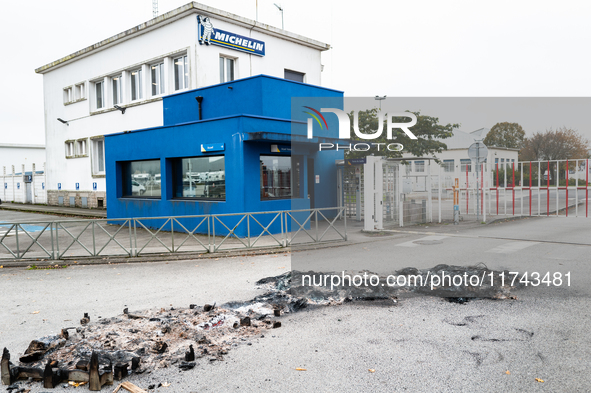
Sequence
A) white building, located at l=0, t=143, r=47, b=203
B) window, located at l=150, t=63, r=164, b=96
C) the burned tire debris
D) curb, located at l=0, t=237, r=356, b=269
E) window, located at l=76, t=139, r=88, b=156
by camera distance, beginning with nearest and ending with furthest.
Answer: the burned tire debris → curb, located at l=0, t=237, r=356, b=269 → window, located at l=150, t=63, r=164, b=96 → window, located at l=76, t=139, r=88, b=156 → white building, located at l=0, t=143, r=47, b=203

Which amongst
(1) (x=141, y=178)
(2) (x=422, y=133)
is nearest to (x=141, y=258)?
(1) (x=141, y=178)

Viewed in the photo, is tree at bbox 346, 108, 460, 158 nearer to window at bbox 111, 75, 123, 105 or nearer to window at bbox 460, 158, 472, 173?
window at bbox 460, 158, 472, 173

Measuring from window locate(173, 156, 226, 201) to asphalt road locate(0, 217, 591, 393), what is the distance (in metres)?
4.42

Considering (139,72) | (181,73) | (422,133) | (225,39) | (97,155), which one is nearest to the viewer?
(225,39)

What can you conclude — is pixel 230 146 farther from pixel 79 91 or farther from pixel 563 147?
pixel 563 147

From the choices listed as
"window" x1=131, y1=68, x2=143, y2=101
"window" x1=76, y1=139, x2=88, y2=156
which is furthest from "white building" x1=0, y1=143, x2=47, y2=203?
"window" x1=131, y1=68, x2=143, y2=101

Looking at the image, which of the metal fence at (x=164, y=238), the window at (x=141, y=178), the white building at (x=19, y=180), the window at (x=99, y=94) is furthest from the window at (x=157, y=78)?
the white building at (x=19, y=180)

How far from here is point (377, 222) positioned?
1398cm

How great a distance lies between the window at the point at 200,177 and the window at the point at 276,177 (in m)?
1.28

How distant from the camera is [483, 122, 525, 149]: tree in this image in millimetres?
65669

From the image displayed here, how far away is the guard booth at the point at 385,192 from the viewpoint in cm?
1382

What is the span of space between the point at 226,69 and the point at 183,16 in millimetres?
3003

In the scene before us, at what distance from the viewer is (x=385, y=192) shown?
14.5m

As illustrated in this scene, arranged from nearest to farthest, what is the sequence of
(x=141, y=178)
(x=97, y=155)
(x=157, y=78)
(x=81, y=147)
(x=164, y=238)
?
1. (x=164, y=238)
2. (x=141, y=178)
3. (x=157, y=78)
4. (x=97, y=155)
5. (x=81, y=147)
